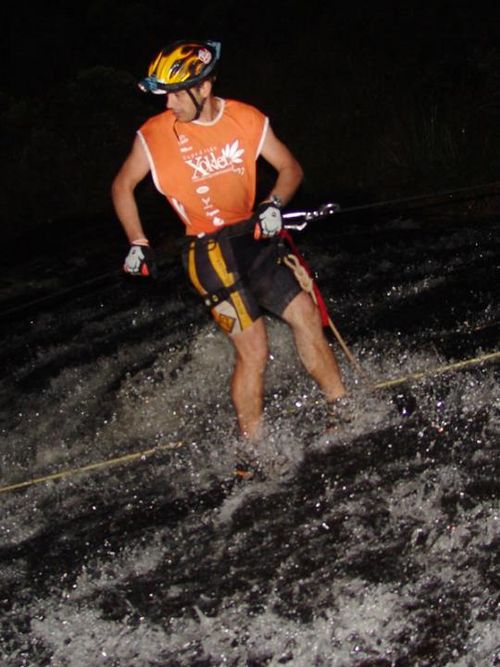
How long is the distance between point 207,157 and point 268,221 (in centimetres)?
47

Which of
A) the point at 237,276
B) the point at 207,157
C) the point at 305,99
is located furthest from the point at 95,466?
the point at 305,99

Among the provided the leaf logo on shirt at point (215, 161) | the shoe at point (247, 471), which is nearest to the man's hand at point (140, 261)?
the leaf logo on shirt at point (215, 161)

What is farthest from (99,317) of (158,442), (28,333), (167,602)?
(167,602)

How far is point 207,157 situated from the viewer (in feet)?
15.8

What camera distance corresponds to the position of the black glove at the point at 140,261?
495cm

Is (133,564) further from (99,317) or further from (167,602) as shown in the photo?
(99,317)

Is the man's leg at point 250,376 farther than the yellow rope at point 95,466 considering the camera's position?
No

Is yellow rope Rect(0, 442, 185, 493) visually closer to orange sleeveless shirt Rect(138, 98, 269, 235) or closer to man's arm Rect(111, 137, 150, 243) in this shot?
man's arm Rect(111, 137, 150, 243)

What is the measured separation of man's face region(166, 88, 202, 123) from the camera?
471cm

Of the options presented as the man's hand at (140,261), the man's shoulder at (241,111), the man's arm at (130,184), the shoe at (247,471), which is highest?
the man's shoulder at (241,111)

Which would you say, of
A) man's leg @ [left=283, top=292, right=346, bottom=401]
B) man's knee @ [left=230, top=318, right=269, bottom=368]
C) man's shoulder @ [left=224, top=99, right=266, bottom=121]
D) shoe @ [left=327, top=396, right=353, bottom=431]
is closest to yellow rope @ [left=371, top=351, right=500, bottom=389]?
shoe @ [left=327, top=396, right=353, bottom=431]

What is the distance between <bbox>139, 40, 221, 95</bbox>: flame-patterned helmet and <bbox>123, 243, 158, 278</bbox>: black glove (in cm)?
85

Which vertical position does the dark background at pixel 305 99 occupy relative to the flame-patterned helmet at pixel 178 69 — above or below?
below

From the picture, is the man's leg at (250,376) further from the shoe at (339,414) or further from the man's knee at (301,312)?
the shoe at (339,414)
